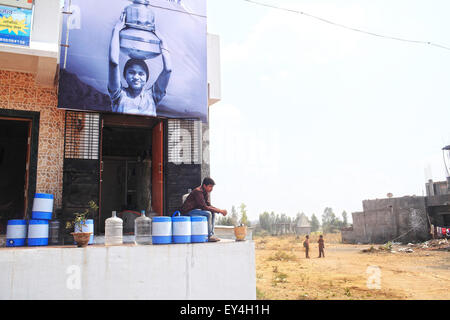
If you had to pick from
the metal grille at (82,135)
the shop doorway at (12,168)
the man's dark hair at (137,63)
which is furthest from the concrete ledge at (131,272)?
the shop doorway at (12,168)

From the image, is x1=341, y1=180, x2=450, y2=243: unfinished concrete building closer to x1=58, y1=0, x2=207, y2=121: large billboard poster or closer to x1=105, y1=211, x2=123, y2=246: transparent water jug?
x1=58, y1=0, x2=207, y2=121: large billboard poster

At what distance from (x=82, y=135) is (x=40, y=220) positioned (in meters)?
2.08

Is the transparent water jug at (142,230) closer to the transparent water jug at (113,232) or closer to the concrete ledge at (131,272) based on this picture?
the transparent water jug at (113,232)

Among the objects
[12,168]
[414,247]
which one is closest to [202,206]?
[12,168]

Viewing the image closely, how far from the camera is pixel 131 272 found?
5.56 meters

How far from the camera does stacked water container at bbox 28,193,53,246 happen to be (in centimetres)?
603

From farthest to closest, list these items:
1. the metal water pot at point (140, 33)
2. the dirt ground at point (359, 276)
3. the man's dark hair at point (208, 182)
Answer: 1. the dirt ground at point (359, 276)
2. the metal water pot at point (140, 33)
3. the man's dark hair at point (208, 182)

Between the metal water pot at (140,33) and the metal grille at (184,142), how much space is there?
1707 millimetres

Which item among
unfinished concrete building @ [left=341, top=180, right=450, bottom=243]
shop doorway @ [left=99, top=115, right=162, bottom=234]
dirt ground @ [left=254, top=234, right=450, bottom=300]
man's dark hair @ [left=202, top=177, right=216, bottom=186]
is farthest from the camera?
unfinished concrete building @ [left=341, top=180, right=450, bottom=243]

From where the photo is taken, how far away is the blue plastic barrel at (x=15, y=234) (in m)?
5.97

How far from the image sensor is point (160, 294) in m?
5.67

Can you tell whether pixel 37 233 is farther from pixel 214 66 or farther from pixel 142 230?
pixel 214 66

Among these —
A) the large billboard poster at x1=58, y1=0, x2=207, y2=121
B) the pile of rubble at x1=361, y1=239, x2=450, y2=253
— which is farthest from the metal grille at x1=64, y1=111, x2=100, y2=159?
the pile of rubble at x1=361, y1=239, x2=450, y2=253

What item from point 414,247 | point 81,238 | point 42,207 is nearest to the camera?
point 81,238
